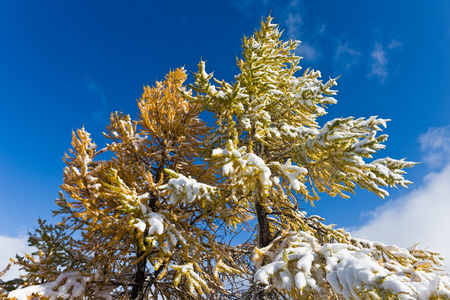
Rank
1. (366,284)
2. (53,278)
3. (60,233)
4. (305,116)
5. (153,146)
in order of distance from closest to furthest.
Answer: (366,284) → (53,278) → (60,233) → (305,116) → (153,146)

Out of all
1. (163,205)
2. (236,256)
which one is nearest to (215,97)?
(163,205)

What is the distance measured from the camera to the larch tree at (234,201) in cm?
341

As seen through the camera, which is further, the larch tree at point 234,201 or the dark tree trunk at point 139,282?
the dark tree trunk at point 139,282

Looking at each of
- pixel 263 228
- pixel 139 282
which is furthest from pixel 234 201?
pixel 139 282

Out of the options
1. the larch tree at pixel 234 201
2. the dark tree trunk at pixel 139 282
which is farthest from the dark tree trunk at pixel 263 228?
the dark tree trunk at pixel 139 282

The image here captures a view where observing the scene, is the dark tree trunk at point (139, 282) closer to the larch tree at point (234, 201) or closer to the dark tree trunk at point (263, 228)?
the larch tree at point (234, 201)

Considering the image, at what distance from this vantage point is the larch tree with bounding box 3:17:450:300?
3.41m

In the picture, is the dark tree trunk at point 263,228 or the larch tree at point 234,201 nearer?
the larch tree at point 234,201

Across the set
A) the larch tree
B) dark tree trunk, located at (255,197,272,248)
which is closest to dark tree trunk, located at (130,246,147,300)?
the larch tree

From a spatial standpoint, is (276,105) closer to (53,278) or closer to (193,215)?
(193,215)

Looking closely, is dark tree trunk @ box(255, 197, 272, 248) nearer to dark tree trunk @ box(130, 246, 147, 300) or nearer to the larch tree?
the larch tree

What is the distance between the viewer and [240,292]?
18.4ft

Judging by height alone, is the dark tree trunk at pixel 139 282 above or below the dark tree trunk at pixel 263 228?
below

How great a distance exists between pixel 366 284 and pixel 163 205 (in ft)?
14.7
